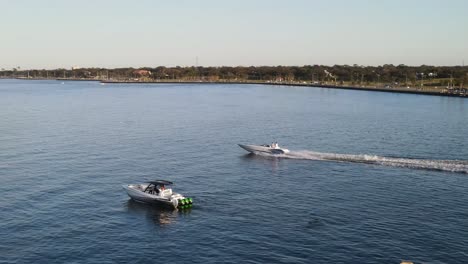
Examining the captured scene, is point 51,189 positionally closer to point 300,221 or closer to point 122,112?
point 300,221

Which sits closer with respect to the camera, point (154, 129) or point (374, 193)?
point (374, 193)

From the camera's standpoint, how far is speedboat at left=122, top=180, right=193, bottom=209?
5597cm

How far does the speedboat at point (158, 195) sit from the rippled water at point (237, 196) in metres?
1.04

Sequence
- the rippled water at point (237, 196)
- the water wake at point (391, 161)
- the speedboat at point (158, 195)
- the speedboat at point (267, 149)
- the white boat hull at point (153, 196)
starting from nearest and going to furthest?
the rippled water at point (237, 196) → the speedboat at point (158, 195) → the white boat hull at point (153, 196) → the water wake at point (391, 161) → the speedboat at point (267, 149)

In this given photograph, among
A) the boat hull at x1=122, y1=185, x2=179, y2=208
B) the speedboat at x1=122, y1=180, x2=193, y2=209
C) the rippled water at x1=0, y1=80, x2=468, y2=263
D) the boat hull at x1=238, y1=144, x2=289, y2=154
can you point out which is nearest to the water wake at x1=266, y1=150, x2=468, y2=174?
the rippled water at x1=0, y1=80, x2=468, y2=263

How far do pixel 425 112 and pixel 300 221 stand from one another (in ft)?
399

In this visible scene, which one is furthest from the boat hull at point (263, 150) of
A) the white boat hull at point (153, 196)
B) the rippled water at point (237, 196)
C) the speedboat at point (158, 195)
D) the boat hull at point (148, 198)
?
the boat hull at point (148, 198)

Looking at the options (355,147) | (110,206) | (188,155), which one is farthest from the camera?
(355,147)

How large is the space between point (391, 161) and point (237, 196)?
30.1m

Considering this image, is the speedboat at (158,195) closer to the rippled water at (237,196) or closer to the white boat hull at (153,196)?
the white boat hull at (153,196)

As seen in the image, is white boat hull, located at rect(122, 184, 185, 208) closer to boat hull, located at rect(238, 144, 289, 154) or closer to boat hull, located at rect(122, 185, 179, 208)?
boat hull, located at rect(122, 185, 179, 208)

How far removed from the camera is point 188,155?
282 ft

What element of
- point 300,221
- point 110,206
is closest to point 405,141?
point 300,221

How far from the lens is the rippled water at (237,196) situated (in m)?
44.8
